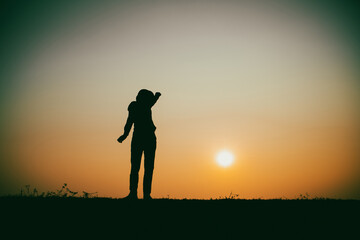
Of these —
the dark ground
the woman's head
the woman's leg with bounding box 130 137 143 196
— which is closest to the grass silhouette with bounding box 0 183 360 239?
the dark ground

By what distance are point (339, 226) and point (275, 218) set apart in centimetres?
122

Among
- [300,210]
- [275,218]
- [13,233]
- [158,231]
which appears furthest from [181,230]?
[300,210]

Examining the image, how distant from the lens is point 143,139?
9.10m

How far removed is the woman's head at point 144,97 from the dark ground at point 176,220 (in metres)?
3.01

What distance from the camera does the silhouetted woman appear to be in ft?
29.8

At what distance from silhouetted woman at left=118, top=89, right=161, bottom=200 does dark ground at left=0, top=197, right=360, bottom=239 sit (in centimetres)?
123

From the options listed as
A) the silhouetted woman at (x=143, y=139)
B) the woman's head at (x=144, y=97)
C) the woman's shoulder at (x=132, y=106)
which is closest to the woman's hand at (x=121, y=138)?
the silhouetted woman at (x=143, y=139)

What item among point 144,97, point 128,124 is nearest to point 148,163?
point 128,124

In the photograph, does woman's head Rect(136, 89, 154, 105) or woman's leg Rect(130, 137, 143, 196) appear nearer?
woman's leg Rect(130, 137, 143, 196)

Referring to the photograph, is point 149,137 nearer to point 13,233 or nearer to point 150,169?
point 150,169

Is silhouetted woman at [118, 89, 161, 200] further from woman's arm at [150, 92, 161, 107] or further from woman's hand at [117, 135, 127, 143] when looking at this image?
woman's hand at [117, 135, 127, 143]

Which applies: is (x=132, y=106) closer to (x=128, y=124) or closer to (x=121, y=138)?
(x=128, y=124)

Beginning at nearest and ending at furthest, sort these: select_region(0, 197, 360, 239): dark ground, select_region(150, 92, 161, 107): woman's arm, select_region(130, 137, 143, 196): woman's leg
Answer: select_region(0, 197, 360, 239): dark ground → select_region(130, 137, 143, 196): woman's leg → select_region(150, 92, 161, 107): woman's arm

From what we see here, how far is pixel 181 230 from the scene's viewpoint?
218 inches
